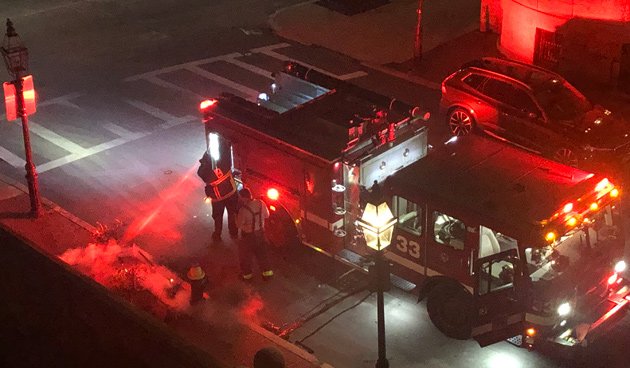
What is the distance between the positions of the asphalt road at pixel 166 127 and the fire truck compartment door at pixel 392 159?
183 cm

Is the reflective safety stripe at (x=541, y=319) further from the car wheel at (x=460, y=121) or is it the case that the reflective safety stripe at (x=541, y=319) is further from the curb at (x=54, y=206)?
the curb at (x=54, y=206)

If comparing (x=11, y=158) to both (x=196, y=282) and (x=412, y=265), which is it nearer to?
(x=196, y=282)

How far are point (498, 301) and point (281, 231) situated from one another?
14.4 ft

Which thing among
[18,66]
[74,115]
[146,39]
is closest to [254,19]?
[146,39]

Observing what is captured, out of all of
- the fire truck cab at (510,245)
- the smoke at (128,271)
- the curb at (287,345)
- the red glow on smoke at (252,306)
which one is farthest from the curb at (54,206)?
the fire truck cab at (510,245)

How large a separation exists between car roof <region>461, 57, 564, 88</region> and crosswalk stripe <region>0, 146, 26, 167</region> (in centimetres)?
973

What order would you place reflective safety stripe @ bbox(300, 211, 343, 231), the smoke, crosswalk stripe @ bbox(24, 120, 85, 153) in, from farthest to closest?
crosswalk stripe @ bbox(24, 120, 85, 153) < reflective safety stripe @ bbox(300, 211, 343, 231) < the smoke

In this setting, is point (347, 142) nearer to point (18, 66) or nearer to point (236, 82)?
point (18, 66)

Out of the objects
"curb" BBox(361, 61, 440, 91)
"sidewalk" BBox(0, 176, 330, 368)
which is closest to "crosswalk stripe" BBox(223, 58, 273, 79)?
"curb" BBox(361, 61, 440, 91)

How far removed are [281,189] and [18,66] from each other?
199 inches

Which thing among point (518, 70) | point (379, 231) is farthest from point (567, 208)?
point (518, 70)

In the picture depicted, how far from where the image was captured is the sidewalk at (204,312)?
1352cm

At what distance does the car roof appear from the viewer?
19578 mm

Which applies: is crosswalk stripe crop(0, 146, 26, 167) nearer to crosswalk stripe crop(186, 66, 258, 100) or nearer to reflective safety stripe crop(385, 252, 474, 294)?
crosswalk stripe crop(186, 66, 258, 100)
